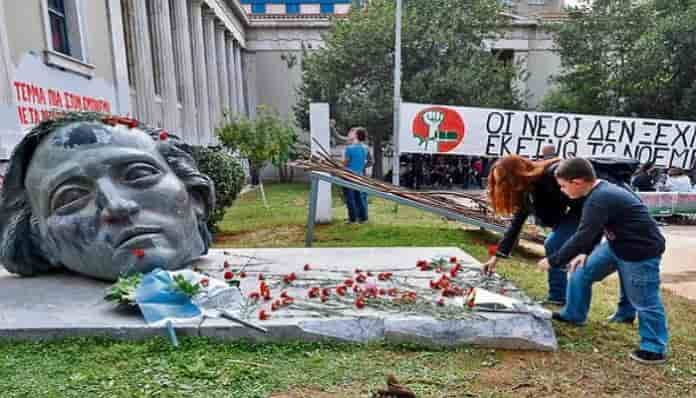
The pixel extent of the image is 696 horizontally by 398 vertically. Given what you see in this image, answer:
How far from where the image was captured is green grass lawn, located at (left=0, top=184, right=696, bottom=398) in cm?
241

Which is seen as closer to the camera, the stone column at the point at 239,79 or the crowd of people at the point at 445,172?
the crowd of people at the point at 445,172

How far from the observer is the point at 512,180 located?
10.5 feet

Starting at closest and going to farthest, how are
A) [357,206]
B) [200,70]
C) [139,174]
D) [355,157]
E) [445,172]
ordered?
1. [139,174]
2. [355,157]
3. [357,206]
4. [200,70]
5. [445,172]

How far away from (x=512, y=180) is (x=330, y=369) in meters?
1.82

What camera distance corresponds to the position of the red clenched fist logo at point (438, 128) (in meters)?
9.20

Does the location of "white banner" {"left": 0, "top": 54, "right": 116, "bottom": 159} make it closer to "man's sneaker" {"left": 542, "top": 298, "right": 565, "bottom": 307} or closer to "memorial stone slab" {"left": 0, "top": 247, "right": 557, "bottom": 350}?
"memorial stone slab" {"left": 0, "top": 247, "right": 557, "bottom": 350}

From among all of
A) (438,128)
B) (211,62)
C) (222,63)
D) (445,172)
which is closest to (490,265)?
(438,128)

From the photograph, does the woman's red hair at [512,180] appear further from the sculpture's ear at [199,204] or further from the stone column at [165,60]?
the stone column at [165,60]

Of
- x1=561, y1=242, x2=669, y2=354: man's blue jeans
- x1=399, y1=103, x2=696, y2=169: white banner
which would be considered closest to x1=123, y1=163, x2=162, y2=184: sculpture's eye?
x1=561, y1=242, x2=669, y2=354: man's blue jeans

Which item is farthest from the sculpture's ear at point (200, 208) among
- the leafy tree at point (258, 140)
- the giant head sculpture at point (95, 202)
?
the leafy tree at point (258, 140)

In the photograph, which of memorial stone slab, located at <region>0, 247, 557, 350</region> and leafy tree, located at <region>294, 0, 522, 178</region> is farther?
leafy tree, located at <region>294, 0, 522, 178</region>

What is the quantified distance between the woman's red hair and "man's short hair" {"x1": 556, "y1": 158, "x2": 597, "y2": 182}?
1.39 ft

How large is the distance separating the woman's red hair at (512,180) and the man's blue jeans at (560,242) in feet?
1.50

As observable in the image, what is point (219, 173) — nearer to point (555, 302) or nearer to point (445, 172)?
point (555, 302)
